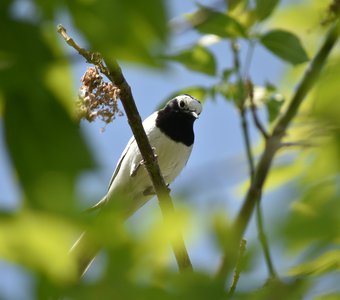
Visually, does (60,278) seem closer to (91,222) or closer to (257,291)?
(91,222)

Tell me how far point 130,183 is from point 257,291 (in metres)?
3.54

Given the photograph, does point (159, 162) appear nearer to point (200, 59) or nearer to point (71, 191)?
point (200, 59)

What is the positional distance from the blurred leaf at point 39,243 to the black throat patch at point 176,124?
12.9 ft

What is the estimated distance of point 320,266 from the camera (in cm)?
103

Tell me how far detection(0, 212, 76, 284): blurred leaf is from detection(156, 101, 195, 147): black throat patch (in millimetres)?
3920

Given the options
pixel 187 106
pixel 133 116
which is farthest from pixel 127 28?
pixel 187 106

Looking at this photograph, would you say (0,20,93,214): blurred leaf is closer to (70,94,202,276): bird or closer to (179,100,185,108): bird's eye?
(70,94,202,276): bird

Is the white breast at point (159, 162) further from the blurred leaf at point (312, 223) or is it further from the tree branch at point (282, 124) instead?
the blurred leaf at point (312, 223)

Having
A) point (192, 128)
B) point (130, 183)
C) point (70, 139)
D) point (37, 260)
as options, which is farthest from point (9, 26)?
point (192, 128)

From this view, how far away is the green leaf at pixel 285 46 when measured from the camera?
2275 millimetres

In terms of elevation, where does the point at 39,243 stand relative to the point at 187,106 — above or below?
above

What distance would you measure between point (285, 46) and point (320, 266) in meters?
1.38

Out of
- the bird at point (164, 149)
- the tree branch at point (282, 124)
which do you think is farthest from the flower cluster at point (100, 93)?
the bird at point (164, 149)

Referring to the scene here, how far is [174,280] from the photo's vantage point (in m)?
0.76
